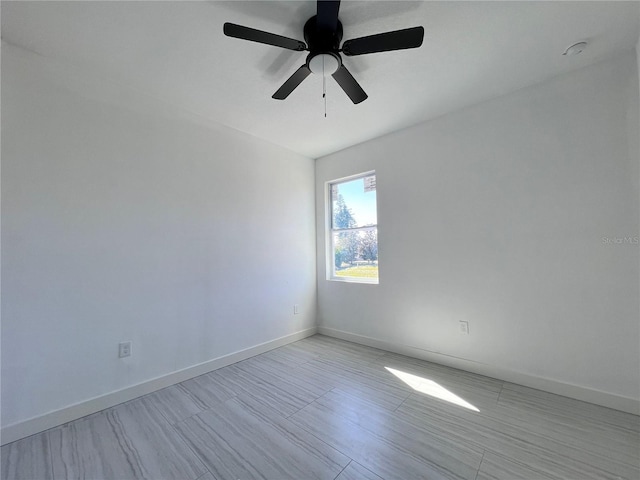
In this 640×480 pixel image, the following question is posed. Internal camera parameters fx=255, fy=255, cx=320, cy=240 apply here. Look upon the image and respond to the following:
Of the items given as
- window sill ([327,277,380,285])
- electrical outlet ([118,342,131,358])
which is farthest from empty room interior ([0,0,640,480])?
window sill ([327,277,380,285])

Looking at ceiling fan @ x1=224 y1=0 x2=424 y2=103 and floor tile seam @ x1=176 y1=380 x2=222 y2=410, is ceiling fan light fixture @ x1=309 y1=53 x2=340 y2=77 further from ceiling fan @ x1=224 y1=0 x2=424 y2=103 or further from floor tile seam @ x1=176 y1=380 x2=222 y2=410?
floor tile seam @ x1=176 y1=380 x2=222 y2=410

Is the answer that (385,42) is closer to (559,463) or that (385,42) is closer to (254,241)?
(254,241)

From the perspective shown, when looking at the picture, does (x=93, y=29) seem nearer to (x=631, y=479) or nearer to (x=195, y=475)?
(x=195, y=475)

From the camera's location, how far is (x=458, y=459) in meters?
1.47

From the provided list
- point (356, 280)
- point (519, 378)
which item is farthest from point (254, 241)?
point (519, 378)

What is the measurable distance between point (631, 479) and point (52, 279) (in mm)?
3741

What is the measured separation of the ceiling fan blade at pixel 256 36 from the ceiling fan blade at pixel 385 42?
0.31 meters

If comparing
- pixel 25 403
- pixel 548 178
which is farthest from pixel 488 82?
pixel 25 403

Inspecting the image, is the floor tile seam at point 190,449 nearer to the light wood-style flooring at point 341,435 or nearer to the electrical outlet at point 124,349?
the light wood-style flooring at point 341,435

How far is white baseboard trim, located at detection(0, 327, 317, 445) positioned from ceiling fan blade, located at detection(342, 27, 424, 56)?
2986 millimetres

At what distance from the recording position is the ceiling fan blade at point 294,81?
5.69 ft

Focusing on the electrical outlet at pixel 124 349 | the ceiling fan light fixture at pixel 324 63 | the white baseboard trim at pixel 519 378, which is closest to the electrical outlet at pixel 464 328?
the white baseboard trim at pixel 519 378

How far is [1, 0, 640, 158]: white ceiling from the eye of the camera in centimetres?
156

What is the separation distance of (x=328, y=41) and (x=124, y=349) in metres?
2.80
